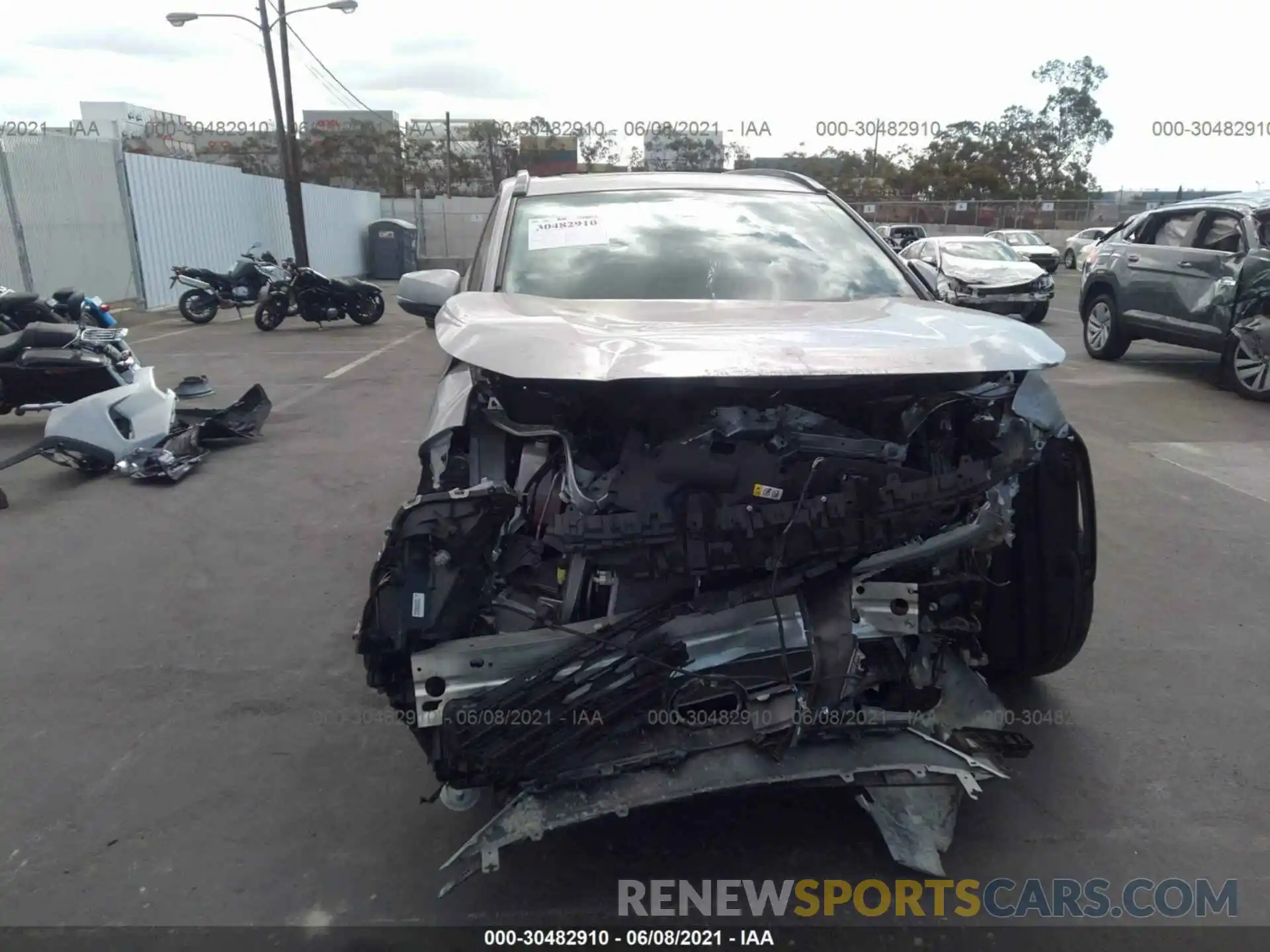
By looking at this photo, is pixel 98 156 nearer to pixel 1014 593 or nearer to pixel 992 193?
pixel 1014 593

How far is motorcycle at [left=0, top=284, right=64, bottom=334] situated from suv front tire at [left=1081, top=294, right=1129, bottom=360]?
11.5 metres

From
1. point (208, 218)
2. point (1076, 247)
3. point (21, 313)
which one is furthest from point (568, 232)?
point (1076, 247)

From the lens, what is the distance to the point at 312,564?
467 cm

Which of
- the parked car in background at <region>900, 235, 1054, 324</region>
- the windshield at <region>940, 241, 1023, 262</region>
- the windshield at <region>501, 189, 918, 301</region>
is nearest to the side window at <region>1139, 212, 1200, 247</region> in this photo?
the parked car in background at <region>900, 235, 1054, 324</region>

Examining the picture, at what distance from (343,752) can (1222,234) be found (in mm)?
10205

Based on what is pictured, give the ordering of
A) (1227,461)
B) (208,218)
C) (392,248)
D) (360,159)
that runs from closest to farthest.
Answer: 1. (1227,461)
2. (208,218)
3. (392,248)
4. (360,159)

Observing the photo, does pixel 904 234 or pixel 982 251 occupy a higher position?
pixel 982 251

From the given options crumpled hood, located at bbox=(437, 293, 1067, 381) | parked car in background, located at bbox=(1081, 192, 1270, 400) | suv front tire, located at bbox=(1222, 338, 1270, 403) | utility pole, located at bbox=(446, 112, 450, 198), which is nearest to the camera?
crumpled hood, located at bbox=(437, 293, 1067, 381)

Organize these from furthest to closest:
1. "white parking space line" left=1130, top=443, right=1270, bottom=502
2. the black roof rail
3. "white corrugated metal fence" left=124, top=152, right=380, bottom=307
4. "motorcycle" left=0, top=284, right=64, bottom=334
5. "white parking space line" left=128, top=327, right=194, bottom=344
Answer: "white corrugated metal fence" left=124, top=152, right=380, bottom=307
"white parking space line" left=128, top=327, right=194, bottom=344
"motorcycle" left=0, top=284, right=64, bottom=334
"white parking space line" left=1130, top=443, right=1270, bottom=502
the black roof rail

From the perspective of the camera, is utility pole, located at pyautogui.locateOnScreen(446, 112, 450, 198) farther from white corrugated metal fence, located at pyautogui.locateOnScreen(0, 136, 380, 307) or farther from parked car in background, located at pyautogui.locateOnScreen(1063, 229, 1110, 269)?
parked car in background, located at pyautogui.locateOnScreen(1063, 229, 1110, 269)

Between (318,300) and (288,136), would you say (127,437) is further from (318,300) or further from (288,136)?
(288,136)

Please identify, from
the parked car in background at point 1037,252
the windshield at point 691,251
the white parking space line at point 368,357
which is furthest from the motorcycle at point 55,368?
the parked car in background at point 1037,252

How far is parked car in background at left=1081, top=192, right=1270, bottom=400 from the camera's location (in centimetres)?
864

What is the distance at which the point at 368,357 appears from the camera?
11750 mm
